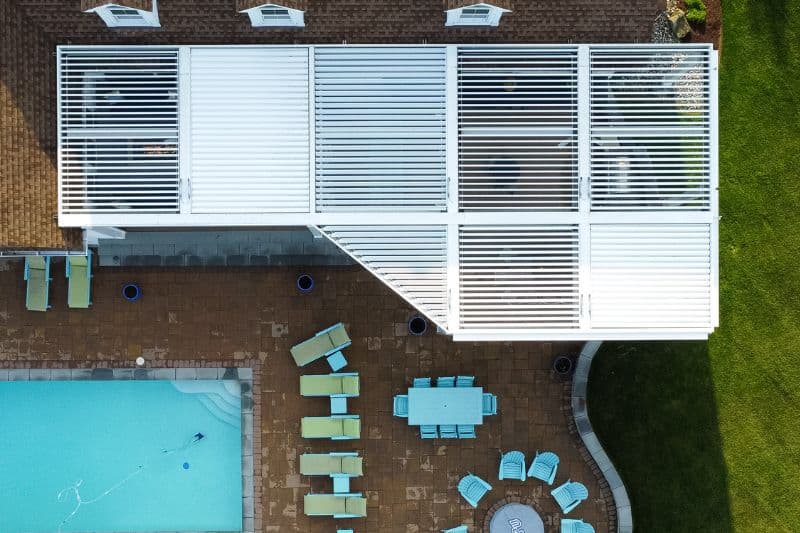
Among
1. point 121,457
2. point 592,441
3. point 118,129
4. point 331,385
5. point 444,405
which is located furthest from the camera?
point 121,457

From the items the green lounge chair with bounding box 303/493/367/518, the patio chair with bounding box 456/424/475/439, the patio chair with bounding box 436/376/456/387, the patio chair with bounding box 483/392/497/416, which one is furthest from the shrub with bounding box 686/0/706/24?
the green lounge chair with bounding box 303/493/367/518

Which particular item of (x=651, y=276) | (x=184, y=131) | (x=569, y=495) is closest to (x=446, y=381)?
(x=569, y=495)

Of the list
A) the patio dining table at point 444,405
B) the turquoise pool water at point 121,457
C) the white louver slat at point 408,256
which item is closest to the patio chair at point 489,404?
the patio dining table at point 444,405

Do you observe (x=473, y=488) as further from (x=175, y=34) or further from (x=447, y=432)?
(x=175, y=34)

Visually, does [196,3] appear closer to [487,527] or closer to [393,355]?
[393,355]

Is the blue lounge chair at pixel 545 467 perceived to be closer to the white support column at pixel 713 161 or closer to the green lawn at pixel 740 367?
the green lawn at pixel 740 367

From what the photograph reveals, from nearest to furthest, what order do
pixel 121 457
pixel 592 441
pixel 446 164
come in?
pixel 446 164, pixel 592 441, pixel 121 457

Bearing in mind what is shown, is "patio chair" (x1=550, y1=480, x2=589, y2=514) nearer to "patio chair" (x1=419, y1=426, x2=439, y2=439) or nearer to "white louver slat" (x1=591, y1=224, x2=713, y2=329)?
"patio chair" (x1=419, y1=426, x2=439, y2=439)
